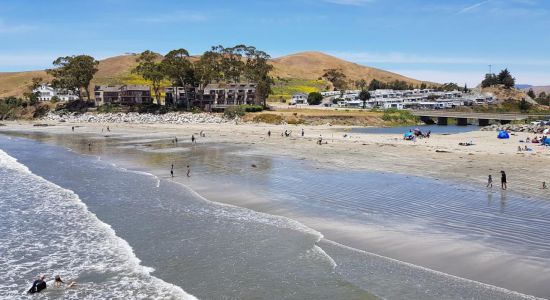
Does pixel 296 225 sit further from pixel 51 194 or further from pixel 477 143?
pixel 477 143

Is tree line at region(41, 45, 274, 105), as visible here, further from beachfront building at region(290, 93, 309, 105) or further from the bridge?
the bridge

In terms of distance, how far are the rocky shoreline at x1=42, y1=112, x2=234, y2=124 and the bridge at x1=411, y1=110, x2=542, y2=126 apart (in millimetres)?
44203

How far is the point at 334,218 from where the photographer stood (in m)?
23.6

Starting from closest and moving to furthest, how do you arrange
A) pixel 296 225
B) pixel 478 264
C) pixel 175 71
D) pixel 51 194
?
pixel 478 264 < pixel 296 225 < pixel 51 194 < pixel 175 71

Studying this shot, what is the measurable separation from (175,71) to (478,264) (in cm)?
8952

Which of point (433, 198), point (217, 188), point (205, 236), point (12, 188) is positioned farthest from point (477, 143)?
point (12, 188)

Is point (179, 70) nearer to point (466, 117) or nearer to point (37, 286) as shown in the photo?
point (466, 117)

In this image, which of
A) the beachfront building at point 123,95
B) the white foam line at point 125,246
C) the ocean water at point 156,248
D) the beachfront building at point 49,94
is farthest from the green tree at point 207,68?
the ocean water at point 156,248

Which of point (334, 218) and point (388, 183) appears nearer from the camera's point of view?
point (334, 218)

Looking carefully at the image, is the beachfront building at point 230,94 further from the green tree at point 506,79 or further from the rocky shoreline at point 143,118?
the green tree at point 506,79

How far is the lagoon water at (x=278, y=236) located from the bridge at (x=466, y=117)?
66136 millimetres

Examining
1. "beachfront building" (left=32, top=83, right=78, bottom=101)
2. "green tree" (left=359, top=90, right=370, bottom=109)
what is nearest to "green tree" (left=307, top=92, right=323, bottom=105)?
"green tree" (left=359, top=90, right=370, bottom=109)

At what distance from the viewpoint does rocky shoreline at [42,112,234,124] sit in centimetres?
9531

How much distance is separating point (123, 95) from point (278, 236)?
101809 millimetres
